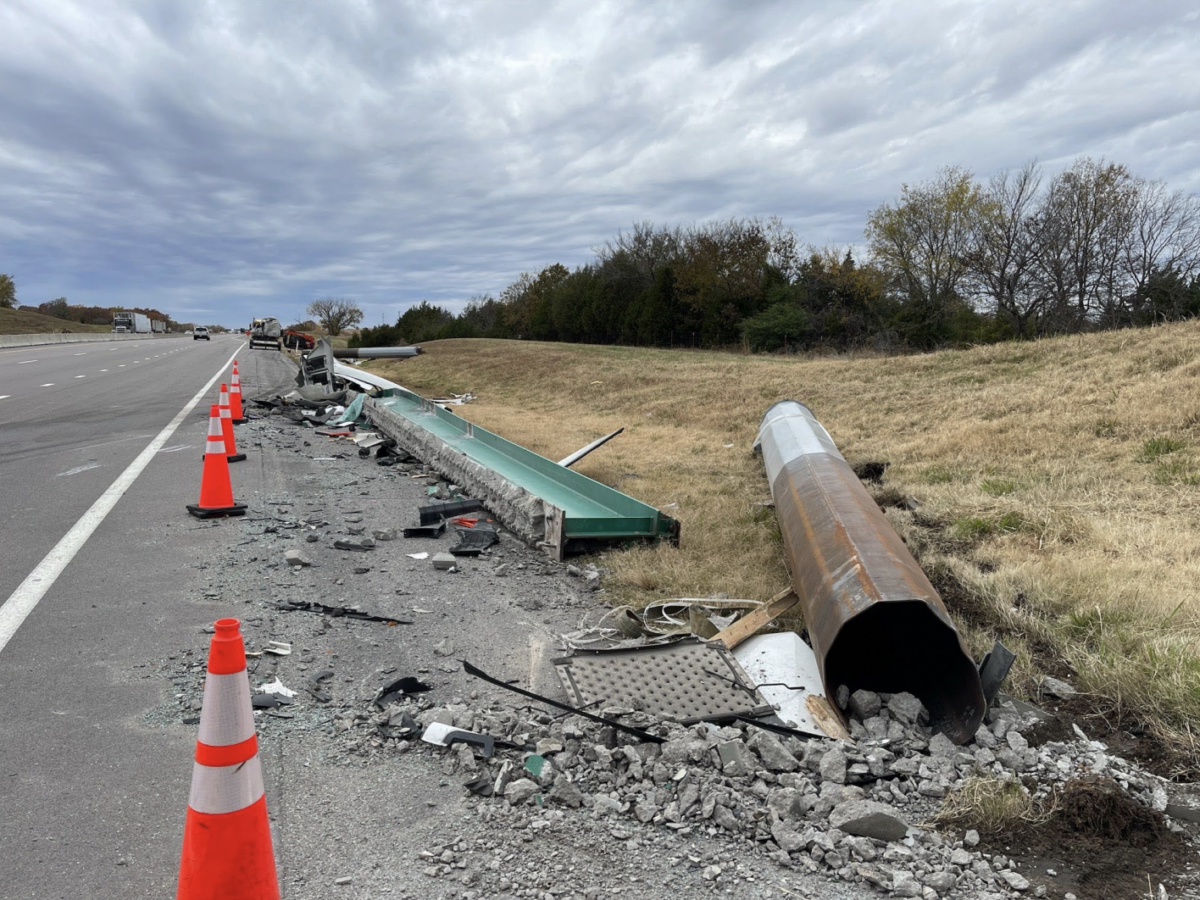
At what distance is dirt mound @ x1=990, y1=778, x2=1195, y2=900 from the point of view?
2.73 m

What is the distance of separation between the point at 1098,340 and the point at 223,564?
15719 mm

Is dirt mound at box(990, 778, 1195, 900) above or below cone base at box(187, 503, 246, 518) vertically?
below

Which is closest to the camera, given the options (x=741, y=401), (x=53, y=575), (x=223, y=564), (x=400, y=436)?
(x=53, y=575)

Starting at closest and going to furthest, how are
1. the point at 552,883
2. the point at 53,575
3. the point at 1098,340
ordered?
the point at 552,883, the point at 53,575, the point at 1098,340

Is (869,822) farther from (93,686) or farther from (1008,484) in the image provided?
(1008,484)

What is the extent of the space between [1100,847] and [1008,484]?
605 centimetres

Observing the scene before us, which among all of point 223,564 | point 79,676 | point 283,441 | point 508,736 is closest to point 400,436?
point 283,441

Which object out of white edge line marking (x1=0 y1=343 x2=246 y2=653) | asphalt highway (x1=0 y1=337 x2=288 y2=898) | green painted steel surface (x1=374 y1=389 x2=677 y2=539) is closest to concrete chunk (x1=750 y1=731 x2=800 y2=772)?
asphalt highway (x1=0 y1=337 x2=288 y2=898)

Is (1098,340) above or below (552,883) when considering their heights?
above

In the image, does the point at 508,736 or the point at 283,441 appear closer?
the point at 508,736

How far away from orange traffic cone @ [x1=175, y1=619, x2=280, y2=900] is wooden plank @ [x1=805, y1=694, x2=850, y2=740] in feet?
7.82

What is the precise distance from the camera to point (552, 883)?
265 centimetres

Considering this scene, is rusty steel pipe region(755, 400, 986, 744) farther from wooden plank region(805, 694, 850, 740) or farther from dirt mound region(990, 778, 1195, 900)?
dirt mound region(990, 778, 1195, 900)

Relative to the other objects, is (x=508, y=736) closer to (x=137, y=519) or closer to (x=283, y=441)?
(x=137, y=519)
